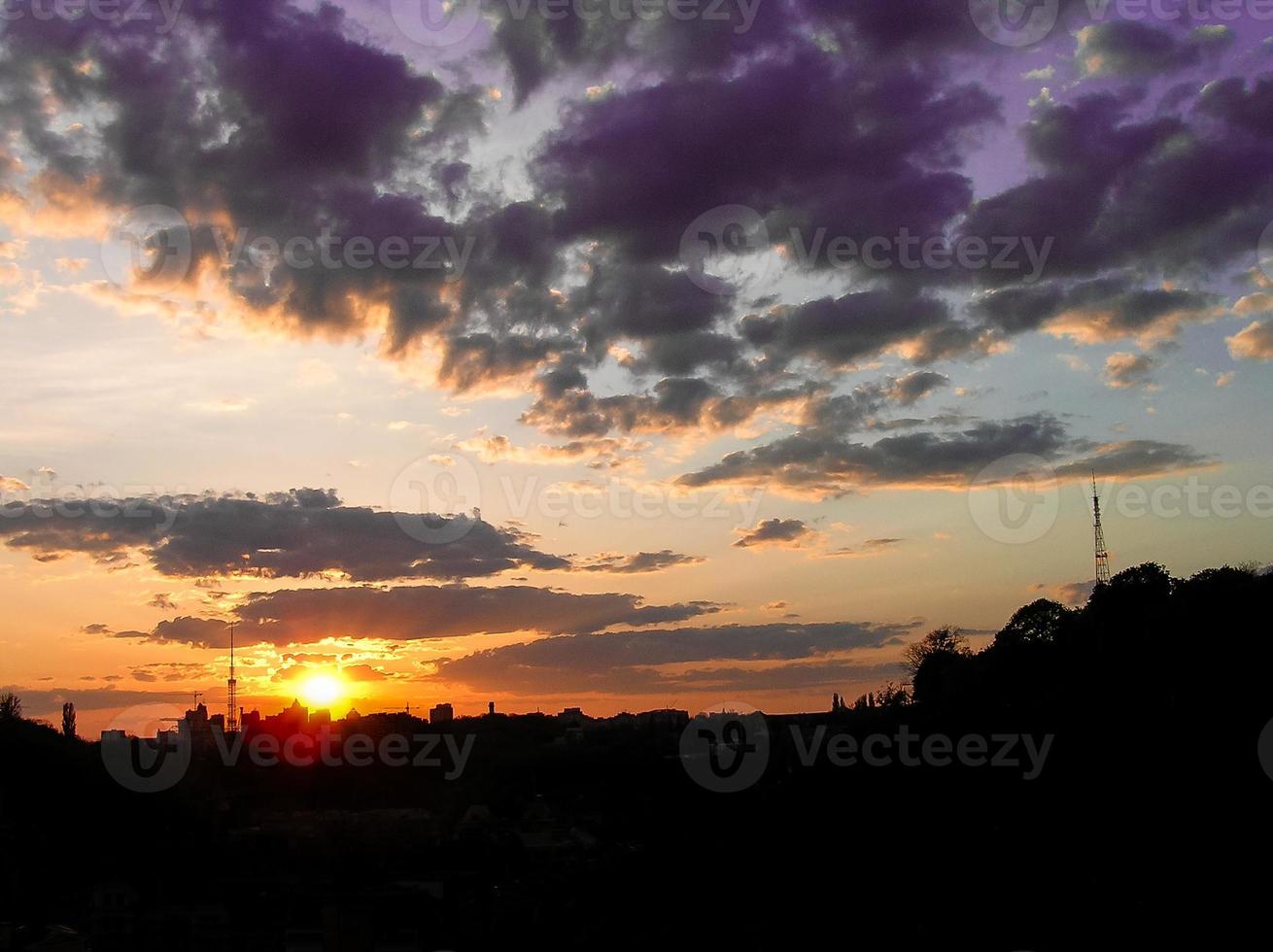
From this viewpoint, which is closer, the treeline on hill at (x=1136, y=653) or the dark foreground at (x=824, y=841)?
the dark foreground at (x=824, y=841)

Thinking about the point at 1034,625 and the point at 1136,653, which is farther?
the point at 1034,625

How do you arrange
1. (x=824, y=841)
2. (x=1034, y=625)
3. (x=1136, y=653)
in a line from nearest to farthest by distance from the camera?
1. (x=824, y=841)
2. (x=1136, y=653)
3. (x=1034, y=625)

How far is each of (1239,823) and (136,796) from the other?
53.7 metres

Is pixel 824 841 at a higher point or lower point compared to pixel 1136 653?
lower

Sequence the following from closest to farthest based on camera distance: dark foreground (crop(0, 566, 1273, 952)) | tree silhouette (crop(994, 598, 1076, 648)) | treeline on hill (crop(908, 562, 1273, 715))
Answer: dark foreground (crop(0, 566, 1273, 952)) → treeline on hill (crop(908, 562, 1273, 715)) → tree silhouette (crop(994, 598, 1076, 648))

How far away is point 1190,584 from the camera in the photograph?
5628 centimetres

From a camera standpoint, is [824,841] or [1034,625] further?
[1034,625]

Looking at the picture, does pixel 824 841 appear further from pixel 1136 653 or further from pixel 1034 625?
pixel 1034 625

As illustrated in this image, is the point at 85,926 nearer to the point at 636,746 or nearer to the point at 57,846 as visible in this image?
the point at 57,846

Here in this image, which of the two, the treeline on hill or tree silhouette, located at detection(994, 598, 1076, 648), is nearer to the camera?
the treeline on hill

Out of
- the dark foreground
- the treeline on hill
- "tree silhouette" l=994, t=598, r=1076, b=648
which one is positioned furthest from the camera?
"tree silhouette" l=994, t=598, r=1076, b=648

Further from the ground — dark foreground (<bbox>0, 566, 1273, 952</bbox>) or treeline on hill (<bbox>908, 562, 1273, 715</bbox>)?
treeline on hill (<bbox>908, 562, 1273, 715</bbox>)

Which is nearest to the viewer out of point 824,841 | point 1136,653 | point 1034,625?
point 824,841

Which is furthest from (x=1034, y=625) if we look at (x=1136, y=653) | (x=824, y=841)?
(x=824, y=841)
